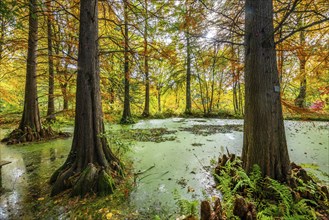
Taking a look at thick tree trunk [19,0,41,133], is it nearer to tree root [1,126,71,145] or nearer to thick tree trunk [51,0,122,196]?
tree root [1,126,71,145]

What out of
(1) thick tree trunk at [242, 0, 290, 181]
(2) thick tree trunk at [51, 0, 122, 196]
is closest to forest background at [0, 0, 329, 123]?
(1) thick tree trunk at [242, 0, 290, 181]

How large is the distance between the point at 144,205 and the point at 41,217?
112 centimetres

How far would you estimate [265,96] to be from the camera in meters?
2.29

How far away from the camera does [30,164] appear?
11.4 feet

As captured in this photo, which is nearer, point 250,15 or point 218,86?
point 250,15

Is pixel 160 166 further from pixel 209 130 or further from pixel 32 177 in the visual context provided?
Answer: pixel 209 130

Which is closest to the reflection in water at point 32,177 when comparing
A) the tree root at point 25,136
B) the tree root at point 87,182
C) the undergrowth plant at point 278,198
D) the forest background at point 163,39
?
the tree root at point 87,182

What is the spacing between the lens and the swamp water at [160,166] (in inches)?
88.4

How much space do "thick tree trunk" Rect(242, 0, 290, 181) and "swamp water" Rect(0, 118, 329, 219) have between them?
23.5 inches

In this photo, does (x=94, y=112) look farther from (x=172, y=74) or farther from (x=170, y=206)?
(x=172, y=74)

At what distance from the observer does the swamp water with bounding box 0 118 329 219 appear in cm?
224

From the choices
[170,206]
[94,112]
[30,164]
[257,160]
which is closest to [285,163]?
[257,160]

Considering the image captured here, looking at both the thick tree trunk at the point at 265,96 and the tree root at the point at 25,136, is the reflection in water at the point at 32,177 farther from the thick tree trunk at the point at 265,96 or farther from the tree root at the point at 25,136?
the thick tree trunk at the point at 265,96

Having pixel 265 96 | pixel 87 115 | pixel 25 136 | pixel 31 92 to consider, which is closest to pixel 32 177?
pixel 87 115
